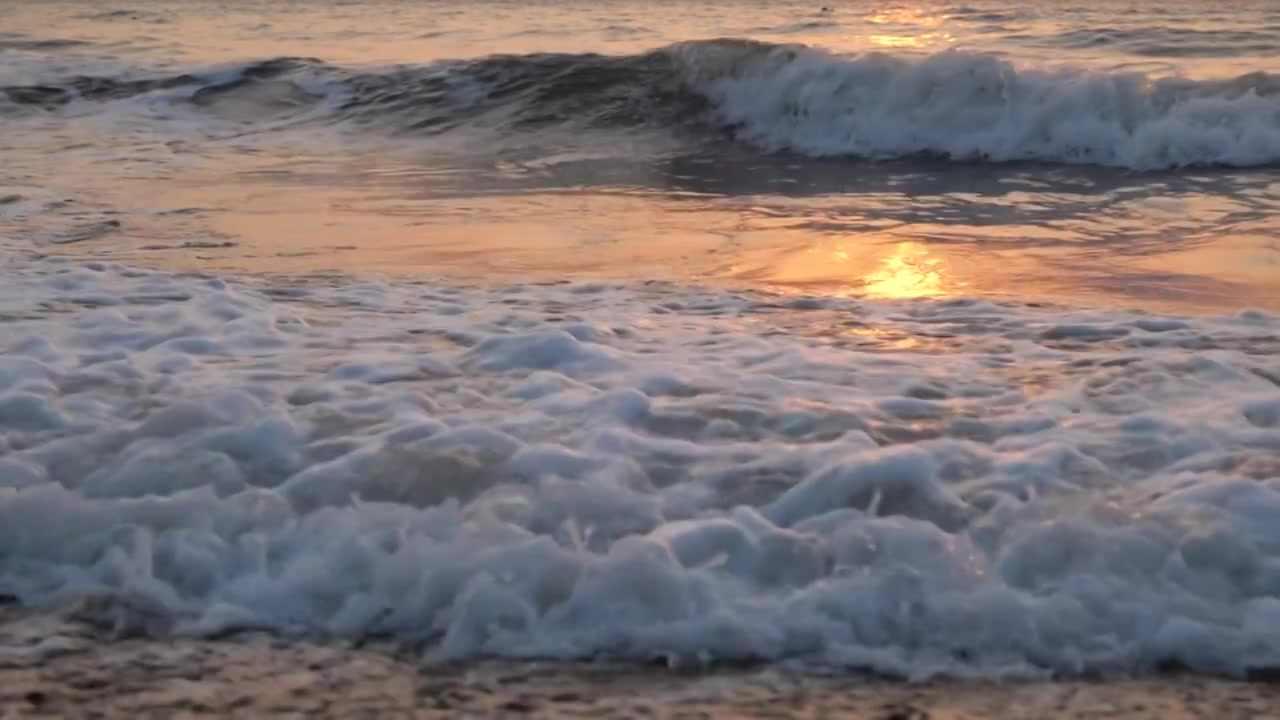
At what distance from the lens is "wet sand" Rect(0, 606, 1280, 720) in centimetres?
247

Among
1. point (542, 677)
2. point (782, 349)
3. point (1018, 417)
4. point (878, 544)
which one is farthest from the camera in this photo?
point (782, 349)

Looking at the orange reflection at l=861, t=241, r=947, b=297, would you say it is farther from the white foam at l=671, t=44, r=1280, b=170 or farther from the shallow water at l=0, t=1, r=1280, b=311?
the white foam at l=671, t=44, r=1280, b=170

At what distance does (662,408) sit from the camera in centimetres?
386

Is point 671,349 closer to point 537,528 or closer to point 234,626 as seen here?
point 537,528

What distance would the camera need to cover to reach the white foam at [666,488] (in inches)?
109

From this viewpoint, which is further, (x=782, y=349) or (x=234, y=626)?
(x=782, y=349)

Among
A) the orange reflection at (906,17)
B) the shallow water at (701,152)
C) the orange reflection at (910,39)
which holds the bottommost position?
the shallow water at (701,152)

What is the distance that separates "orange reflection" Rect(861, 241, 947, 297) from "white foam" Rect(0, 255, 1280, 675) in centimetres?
83

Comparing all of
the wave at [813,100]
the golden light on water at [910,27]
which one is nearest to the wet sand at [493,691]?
the wave at [813,100]

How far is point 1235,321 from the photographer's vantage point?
4789mm

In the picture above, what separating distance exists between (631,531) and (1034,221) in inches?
198

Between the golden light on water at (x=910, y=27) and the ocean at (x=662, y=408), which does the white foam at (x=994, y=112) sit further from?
the golden light on water at (x=910, y=27)

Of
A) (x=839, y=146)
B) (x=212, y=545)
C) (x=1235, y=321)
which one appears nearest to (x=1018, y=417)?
(x=1235, y=321)

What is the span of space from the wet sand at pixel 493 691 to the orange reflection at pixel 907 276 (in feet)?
10.2
